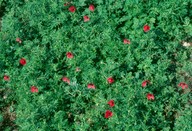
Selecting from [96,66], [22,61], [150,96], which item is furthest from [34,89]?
[150,96]

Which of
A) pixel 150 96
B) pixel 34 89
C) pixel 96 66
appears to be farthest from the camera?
pixel 96 66

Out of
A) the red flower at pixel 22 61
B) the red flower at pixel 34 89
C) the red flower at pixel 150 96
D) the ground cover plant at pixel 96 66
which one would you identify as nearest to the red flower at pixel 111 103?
the ground cover plant at pixel 96 66

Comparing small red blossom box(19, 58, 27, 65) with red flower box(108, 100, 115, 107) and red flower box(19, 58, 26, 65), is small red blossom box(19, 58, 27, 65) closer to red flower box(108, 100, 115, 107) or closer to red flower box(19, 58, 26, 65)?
red flower box(19, 58, 26, 65)

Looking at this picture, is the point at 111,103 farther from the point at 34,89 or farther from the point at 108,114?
the point at 34,89

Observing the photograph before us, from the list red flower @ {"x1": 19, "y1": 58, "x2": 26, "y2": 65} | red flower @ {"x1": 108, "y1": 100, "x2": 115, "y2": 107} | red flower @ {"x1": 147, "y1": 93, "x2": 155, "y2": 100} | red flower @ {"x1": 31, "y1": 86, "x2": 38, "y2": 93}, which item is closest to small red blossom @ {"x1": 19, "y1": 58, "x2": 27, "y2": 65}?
red flower @ {"x1": 19, "y1": 58, "x2": 26, "y2": 65}

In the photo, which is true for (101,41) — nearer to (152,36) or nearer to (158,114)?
(152,36)

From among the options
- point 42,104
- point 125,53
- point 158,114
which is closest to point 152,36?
point 125,53

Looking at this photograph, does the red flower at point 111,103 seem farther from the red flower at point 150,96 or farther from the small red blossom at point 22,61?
the small red blossom at point 22,61

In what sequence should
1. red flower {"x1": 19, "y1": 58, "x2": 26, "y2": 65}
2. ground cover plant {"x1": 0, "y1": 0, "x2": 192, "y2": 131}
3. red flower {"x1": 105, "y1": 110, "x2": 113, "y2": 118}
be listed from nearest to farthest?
red flower {"x1": 105, "y1": 110, "x2": 113, "y2": 118}
ground cover plant {"x1": 0, "y1": 0, "x2": 192, "y2": 131}
red flower {"x1": 19, "y1": 58, "x2": 26, "y2": 65}
